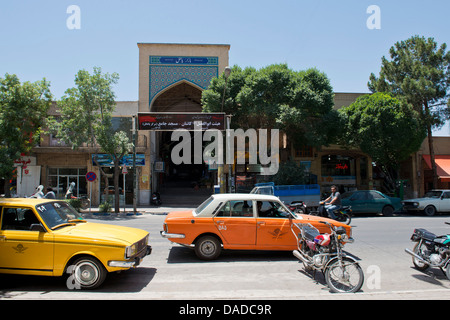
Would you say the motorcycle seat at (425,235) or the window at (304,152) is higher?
the window at (304,152)

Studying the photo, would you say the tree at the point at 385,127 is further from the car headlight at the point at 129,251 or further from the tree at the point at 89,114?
the car headlight at the point at 129,251

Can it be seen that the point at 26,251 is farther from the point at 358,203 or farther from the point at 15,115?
the point at 358,203

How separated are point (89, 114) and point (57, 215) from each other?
1521cm

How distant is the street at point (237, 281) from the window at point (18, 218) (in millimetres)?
1057

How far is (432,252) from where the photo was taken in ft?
20.9

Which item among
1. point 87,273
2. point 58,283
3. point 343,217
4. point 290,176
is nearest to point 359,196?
point 290,176

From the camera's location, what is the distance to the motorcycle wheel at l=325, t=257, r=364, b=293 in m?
5.32

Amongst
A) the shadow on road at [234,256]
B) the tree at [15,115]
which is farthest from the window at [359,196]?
the tree at [15,115]

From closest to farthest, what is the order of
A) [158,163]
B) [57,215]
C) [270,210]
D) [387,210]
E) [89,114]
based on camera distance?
[57,215]
[270,210]
[387,210]
[89,114]
[158,163]

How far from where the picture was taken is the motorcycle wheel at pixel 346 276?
17.4 ft

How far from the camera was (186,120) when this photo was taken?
21844 millimetres

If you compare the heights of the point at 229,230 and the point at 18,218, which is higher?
the point at 18,218

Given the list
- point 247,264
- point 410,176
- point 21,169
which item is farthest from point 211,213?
point 410,176
